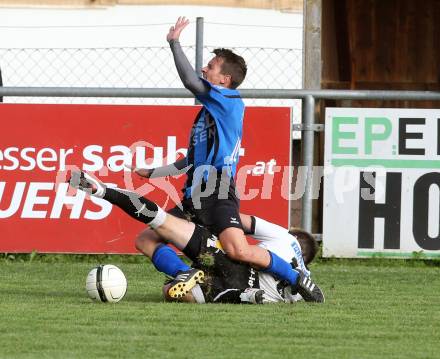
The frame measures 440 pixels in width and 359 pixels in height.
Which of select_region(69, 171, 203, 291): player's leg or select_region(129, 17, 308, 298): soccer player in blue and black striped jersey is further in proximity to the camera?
select_region(129, 17, 308, 298): soccer player in blue and black striped jersey

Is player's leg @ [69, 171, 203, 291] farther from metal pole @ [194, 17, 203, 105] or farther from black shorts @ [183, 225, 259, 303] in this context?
metal pole @ [194, 17, 203, 105]

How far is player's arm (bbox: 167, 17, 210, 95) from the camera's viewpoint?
27.5 ft

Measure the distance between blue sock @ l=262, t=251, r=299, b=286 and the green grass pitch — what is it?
181 mm

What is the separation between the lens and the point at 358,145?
11516mm

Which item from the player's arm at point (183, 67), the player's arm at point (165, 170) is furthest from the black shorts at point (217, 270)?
the player's arm at point (183, 67)

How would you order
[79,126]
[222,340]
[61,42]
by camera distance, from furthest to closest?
[61,42] → [79,126] → [222,340]

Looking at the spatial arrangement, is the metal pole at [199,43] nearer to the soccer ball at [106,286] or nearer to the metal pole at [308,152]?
the metal pole at [308,152]

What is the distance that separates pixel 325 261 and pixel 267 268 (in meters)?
3.22

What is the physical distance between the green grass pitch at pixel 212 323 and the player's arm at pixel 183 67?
1434mm

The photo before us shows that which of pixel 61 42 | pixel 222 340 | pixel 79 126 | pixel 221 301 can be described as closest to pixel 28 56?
pixel 61 42

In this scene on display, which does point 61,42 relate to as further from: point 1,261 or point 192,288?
point 192,288

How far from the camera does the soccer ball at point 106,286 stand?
8281 mm

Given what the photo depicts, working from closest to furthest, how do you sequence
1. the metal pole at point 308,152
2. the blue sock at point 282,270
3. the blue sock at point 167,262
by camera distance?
1. the blue sock at point 282,270
2. the blue sock at point 167,262
3. the metal pole at point 308,152

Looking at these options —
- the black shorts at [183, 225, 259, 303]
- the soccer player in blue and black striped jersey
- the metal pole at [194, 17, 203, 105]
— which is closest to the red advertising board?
the metal pole at [194, 17, 203, 105]
